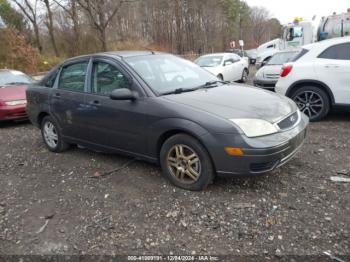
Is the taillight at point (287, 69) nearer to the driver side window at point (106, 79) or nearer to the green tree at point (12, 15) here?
the driver side window at point (106, 79)

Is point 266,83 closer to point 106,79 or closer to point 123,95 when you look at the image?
point 106,79

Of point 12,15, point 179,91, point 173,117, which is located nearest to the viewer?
point 173,117

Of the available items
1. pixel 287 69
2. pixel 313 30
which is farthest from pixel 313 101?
pixel 313 30

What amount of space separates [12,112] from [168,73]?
527 cm

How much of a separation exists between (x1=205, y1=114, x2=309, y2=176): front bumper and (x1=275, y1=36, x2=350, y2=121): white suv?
11.1ft

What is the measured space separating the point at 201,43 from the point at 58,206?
41016 millimetres

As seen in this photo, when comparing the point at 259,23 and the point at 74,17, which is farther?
the point at 259,23

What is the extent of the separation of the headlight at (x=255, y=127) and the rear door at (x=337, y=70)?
3.52m

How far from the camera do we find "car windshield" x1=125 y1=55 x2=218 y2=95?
4297 mm

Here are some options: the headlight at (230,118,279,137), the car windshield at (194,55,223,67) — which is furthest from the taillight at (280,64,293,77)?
the car windshield at (194,55,223,67)

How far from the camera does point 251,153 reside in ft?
11.3

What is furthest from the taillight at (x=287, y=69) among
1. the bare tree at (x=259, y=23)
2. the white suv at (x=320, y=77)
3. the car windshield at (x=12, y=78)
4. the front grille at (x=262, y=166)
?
the bare tree at (x=259, y=23)

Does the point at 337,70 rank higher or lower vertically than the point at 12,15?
lower

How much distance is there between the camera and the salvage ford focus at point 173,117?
354 cm
